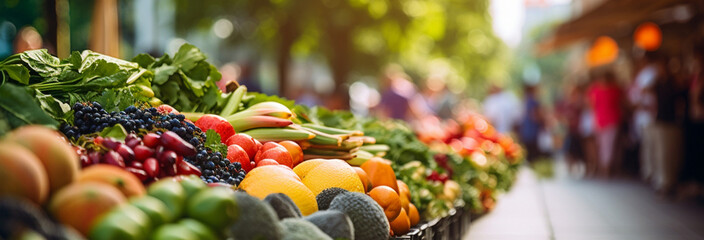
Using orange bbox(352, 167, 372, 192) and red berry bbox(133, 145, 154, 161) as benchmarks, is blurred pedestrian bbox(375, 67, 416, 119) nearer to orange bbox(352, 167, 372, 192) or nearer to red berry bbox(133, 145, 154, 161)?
orange bbox(352, 167, 372, 192)

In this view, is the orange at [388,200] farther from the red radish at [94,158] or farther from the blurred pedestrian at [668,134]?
the blurred pedestrian at [668,134]

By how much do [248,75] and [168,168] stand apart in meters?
9.77

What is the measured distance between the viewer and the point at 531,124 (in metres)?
15.5

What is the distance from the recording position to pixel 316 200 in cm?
354

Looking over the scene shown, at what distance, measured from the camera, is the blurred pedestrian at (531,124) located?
1550cm

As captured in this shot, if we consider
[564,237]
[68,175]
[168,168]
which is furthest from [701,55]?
[68,175]

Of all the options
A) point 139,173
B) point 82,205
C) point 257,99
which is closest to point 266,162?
point 139,173

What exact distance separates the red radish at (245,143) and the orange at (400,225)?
0.84 m

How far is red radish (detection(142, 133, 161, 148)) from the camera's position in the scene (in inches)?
117

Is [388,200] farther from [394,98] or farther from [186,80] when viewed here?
[394,98]

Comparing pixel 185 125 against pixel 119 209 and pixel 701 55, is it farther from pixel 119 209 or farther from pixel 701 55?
pixel 701 55

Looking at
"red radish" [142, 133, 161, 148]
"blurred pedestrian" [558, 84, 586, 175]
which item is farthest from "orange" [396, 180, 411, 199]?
"blurred pedestrian" [558, 84, 586, 175]

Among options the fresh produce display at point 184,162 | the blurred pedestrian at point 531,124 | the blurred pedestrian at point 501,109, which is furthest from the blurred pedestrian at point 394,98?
the fresh produce display at point 184,162

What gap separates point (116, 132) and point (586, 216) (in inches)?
254
